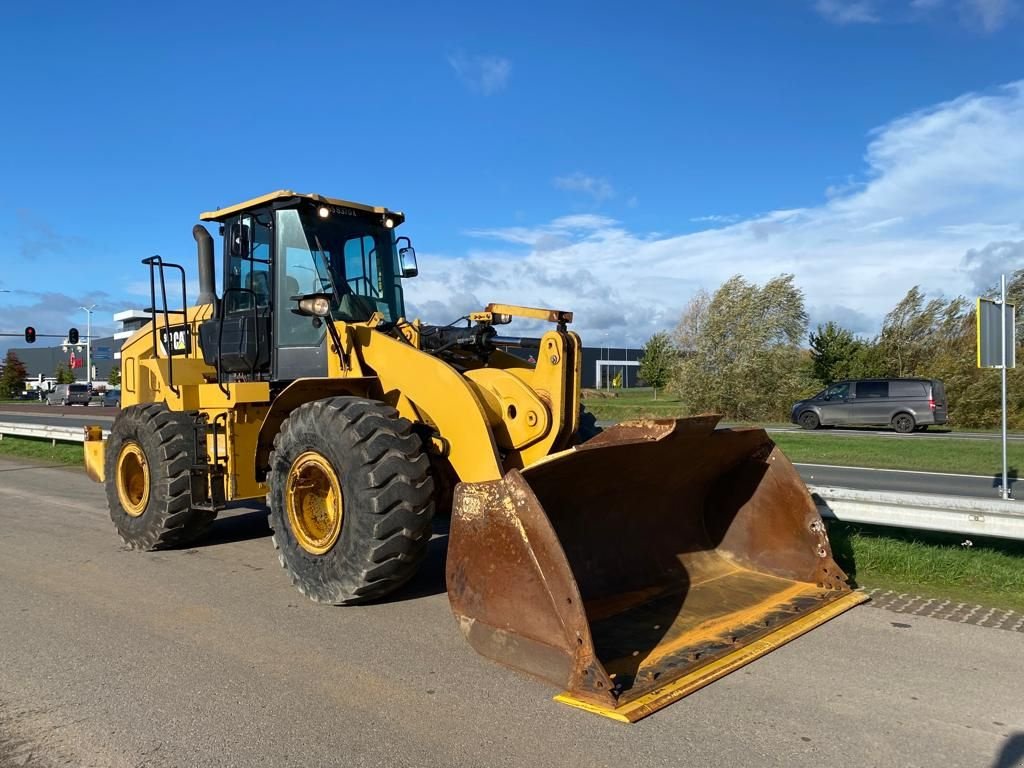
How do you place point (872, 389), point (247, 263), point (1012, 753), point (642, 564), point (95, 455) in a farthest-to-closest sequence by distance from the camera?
point (872, 389) → point (95, 455) → point (247, 263) → point (642, 564) → point (1012, 753)

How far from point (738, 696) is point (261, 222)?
530cm

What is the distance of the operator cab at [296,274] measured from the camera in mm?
6777

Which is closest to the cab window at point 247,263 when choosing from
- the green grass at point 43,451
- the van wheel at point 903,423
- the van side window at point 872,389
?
the green grass at point 43,451

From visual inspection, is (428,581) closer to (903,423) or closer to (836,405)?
(903,423)

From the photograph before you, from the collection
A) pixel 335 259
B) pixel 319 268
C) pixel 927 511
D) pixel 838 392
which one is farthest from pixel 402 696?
pixel 838 392

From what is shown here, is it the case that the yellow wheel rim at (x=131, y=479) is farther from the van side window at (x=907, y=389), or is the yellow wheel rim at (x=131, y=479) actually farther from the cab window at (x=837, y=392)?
the cab window at (x=837, y=392)

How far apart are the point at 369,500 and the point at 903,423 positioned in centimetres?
2472

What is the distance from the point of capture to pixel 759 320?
32.5 metres

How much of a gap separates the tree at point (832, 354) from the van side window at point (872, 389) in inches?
368

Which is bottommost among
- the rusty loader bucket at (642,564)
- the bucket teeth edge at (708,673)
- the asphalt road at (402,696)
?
the asphalt road at (402,696)

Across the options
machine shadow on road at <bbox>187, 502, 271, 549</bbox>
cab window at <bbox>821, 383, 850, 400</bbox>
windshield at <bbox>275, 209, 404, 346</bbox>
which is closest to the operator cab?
windshield at <bbox>275, 209, 404, 346</bbox>

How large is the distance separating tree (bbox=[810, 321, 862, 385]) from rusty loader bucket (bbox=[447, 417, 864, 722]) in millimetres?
32420

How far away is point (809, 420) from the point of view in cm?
2762

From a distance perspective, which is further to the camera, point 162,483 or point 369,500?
point 162,483
